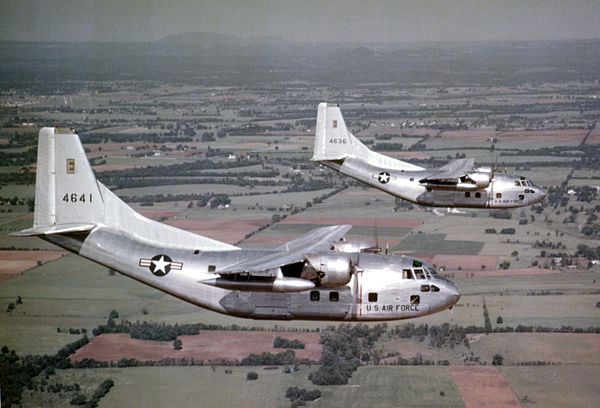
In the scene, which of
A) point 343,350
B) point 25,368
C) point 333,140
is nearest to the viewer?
point 333,140

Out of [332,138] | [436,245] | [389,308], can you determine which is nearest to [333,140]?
[332,138]

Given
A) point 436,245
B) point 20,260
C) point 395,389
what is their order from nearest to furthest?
point 395,389, point 20,260, point 436,245

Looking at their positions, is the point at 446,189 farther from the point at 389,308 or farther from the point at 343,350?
the point at 343,350

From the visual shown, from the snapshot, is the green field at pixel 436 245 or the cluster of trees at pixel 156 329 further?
the green field at pixel 436 245

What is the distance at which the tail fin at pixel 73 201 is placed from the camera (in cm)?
2447

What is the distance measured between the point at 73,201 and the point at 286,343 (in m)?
20.7

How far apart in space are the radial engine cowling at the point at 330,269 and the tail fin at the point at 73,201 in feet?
10.6

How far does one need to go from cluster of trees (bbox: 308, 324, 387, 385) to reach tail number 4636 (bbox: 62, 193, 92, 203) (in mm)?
18257

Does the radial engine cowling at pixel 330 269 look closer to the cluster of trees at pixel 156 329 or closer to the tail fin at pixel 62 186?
the tail fin at pixel 62 186

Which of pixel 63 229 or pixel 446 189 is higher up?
pixel 446 189

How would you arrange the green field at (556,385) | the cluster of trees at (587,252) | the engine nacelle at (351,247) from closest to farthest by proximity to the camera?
the engine nacelle at (351,247) < the green field at (556,385) < the cluster of trees at (587,252)

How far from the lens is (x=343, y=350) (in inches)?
1692

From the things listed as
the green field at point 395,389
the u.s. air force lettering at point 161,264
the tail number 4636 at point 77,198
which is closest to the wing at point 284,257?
the u.s. air force lettering at point 161,264

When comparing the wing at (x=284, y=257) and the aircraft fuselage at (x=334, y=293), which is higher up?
the wing at (x=284, y=257)
